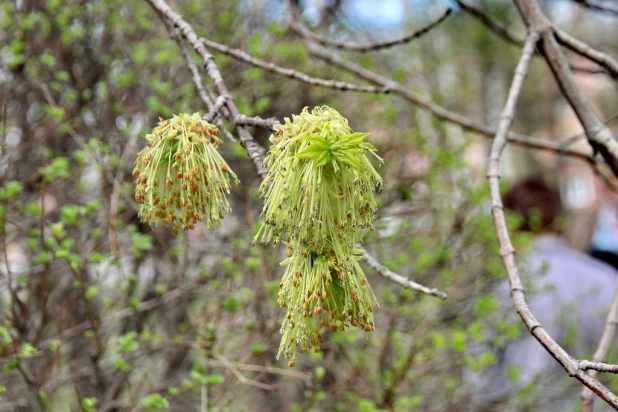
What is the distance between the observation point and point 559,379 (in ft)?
13.2

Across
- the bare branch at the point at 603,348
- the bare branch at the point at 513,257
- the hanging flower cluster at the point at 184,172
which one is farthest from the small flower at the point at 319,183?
the bare branch at the point at 603,348

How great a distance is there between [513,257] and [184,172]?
32.1 inches

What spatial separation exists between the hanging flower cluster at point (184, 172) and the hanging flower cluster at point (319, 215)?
0.16 m

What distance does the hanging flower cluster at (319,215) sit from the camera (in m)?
1.17

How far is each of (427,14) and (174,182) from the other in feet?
24.2

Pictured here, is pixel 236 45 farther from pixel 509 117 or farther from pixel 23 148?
pixel 509 117

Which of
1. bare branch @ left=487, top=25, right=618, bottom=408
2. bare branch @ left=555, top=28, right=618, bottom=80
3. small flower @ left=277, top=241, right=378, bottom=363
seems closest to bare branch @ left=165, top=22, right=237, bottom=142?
small flower @ left=277, top=241, right=378, bottom=363

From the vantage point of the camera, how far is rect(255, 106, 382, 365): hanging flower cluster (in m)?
1.17

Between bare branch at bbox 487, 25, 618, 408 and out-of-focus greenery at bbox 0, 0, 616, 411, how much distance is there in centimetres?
144

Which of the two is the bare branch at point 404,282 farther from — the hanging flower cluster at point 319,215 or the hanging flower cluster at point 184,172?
the hanging flower cluster at point 184,172

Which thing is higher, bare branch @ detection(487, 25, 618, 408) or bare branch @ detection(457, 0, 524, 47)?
bare branch @ detection(457, 0, 524, 47)

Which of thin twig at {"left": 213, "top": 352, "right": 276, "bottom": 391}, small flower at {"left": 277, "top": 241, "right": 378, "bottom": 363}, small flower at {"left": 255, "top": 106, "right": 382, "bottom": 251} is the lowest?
thin twig at {"left": 213, "top": 352, "right": 276, "bottom": 391}

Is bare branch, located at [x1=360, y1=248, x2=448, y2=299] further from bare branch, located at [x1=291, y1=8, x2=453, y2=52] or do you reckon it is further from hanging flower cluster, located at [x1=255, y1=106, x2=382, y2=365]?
bare branch, located at [x1=291, y1=8, x2=453, y2=52]

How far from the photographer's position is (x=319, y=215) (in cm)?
118
